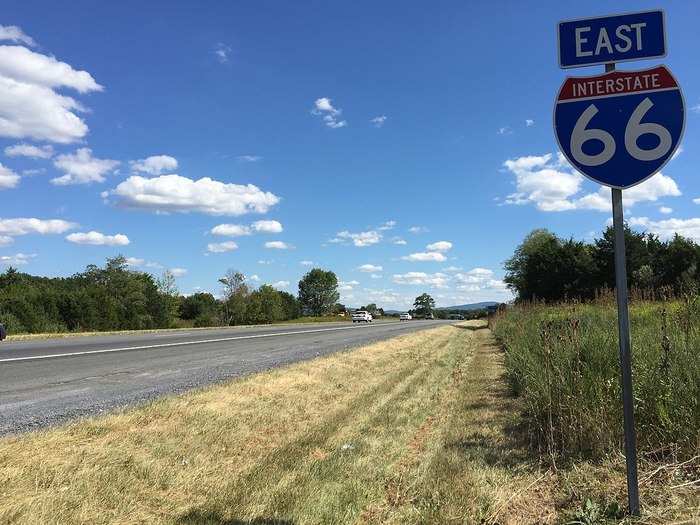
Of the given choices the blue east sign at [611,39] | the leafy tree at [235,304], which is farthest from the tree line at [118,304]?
the blue east sign at [611,39]

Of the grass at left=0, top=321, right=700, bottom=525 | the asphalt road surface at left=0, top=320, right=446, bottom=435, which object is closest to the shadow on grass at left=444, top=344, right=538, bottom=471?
the grass at left=0, top=321, right=700, bottom=525

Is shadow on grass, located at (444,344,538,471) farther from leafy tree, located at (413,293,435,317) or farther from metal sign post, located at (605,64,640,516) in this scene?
leafy tree, located at (413,293,435,317)

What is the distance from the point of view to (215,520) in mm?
3918

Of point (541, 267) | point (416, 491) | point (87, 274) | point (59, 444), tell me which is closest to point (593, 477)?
point (416, 491)

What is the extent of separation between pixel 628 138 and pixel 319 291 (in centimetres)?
13843

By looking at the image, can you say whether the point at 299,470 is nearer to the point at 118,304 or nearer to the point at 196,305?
the point at 118,304

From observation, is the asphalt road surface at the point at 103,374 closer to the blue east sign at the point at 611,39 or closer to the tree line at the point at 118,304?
the blue east sign at the point at 611,39

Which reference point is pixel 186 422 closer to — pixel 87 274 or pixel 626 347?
pixel 626 347

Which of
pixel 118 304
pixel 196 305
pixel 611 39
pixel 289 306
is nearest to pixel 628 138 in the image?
pixel 611 39

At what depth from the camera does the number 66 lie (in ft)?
11.1

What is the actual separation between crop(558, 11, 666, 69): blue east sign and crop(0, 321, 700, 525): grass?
10.3 ft

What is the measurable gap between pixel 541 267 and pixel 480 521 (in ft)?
173

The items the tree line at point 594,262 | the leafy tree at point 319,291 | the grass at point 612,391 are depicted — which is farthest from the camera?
the leafy tree at point 319,291

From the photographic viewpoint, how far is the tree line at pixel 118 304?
108 ft
